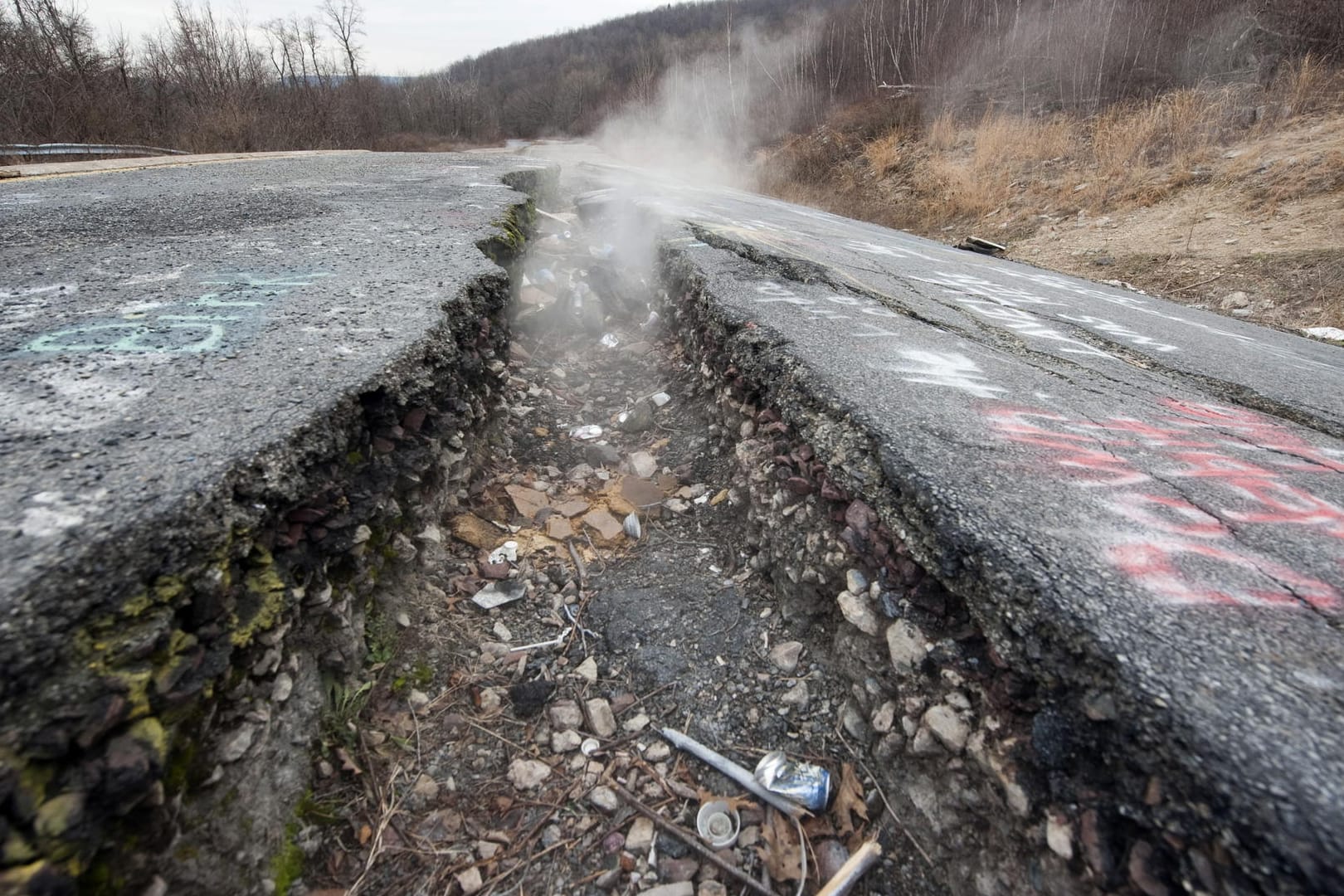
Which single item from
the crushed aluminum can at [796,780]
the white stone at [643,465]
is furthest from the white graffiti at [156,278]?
the crushed aluminum can at [796,780]

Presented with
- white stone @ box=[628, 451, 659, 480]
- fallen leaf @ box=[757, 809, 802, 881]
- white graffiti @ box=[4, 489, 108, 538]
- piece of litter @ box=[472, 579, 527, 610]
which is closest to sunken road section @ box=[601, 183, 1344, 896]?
fallen leaf @ box=[757, 809, 802, 881]

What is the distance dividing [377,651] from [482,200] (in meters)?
3.78

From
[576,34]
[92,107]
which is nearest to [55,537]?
[92,107]

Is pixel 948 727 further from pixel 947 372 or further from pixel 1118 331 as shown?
pixel 1118 331

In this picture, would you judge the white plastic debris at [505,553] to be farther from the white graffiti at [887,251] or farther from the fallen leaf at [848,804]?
the white graffiti at [887,251]

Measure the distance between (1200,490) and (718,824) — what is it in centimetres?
147

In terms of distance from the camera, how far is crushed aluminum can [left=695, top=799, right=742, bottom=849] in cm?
137

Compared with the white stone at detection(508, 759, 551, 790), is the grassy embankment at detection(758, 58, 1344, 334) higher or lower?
higher

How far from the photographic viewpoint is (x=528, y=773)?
59.7 inches

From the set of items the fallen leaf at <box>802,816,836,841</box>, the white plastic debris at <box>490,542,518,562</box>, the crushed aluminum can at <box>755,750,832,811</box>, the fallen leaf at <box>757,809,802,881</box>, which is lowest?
the fallen leaf at <box>757,809,802,881</box>

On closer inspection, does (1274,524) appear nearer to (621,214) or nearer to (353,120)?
(621,214)

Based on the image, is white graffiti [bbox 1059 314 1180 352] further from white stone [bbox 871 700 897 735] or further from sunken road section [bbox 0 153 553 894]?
sunken road section [bbox 0 153 553 894]

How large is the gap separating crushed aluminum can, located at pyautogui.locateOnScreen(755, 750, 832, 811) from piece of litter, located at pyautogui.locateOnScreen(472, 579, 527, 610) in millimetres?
912

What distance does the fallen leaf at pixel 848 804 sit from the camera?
136cm
